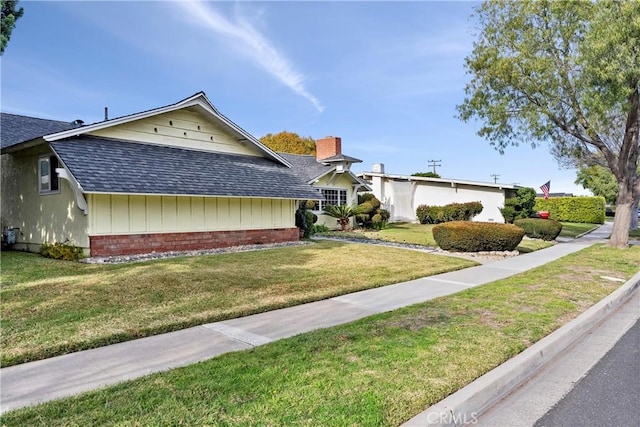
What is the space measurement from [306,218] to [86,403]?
Answer: 1512 cm

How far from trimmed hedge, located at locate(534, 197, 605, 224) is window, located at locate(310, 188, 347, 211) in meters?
26.4

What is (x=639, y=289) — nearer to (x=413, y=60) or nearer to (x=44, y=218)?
(x=413, y=60)

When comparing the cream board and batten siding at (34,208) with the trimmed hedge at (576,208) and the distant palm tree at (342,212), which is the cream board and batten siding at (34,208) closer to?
the distant palm tree at (342,212)

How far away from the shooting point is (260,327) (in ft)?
18.6


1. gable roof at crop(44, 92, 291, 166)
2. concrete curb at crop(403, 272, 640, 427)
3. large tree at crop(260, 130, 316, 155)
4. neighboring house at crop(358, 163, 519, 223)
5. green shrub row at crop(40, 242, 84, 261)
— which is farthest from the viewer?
large tree at crop(260, 130, 316, 155)

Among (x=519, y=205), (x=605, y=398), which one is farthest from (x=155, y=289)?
(x=519, y=205)

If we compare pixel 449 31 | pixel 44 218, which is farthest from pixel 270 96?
pixel 44 218

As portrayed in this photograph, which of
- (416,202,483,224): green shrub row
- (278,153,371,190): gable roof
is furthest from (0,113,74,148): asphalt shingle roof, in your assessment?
(416,202,483,224): green shrub row

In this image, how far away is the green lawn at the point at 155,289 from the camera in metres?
5.15

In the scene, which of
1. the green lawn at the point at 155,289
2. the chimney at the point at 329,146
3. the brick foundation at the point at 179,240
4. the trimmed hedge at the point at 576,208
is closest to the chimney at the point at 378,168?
the chimney at the point at 329,146

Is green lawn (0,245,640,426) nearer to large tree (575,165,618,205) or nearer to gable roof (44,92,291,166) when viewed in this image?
gable roof (44,92,291,166)

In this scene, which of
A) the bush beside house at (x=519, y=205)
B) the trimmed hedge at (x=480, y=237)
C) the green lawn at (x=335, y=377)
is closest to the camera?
the green lawn at (x=335, y=377)

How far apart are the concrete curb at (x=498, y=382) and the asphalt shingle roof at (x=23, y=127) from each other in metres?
15.6

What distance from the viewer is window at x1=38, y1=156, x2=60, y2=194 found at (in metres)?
12.0
